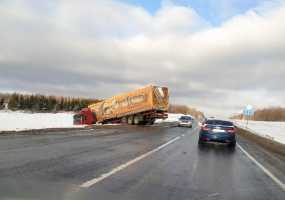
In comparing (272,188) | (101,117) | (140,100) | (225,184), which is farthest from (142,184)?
(101,117)

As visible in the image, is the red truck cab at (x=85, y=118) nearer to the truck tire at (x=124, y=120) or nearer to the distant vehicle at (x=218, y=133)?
the truck tire at (x=124, y=120)

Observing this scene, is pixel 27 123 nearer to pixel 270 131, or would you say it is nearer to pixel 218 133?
pixel 218 133

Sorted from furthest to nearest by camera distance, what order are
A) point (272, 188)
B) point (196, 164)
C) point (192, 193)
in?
point (196, 164) < point (272, 188) < point (192, 193)

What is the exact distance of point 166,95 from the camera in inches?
2074

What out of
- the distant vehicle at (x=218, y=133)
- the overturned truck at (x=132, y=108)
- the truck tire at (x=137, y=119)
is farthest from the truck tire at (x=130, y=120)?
the distant vehicle at (x=218, y=133)

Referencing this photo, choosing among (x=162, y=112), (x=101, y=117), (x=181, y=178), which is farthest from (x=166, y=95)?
(x=181, y=178)

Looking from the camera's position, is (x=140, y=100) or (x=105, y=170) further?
(x=140, y=100)

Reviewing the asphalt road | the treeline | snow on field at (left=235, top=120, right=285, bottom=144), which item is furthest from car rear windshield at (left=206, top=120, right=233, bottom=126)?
the treeline

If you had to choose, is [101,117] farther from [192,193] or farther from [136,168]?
[192,193]

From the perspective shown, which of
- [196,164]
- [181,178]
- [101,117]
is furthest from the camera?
[101,117]

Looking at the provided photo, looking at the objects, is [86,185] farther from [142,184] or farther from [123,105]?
[123,105]

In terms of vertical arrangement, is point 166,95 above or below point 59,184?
above

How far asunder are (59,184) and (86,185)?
1.72 ft

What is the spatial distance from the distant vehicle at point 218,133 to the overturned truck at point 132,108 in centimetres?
2310
